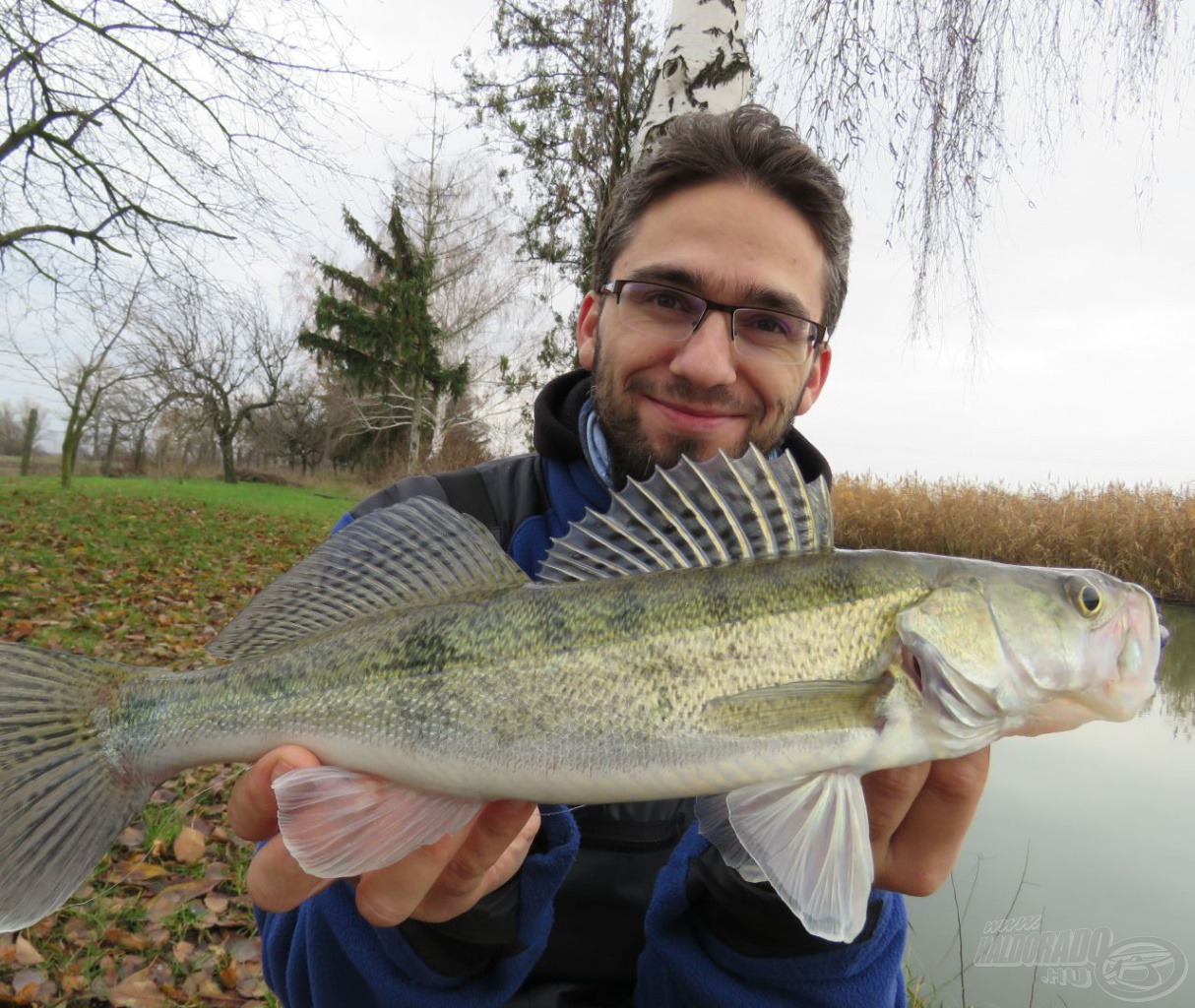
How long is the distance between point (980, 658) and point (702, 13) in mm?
4004

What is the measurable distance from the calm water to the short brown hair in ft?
11.3

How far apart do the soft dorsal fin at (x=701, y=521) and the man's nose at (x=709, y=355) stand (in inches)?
33.4

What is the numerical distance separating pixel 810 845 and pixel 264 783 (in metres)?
1.24

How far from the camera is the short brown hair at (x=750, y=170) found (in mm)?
2855

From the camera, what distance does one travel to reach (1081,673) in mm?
1585

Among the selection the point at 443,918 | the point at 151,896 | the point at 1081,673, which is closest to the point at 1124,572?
the point at 1081,673

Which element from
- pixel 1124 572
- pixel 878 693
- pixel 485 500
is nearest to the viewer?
pixel 878 693

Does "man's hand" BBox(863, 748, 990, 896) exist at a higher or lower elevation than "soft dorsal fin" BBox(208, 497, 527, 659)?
lower

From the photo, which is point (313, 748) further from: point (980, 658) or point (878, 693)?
point (980, 658)

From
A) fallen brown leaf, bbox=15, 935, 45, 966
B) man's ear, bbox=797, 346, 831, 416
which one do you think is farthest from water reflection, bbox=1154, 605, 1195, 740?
fallen brown leaf, bbox=15, 935, 45, 966

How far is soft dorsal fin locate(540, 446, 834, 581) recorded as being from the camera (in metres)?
1.77

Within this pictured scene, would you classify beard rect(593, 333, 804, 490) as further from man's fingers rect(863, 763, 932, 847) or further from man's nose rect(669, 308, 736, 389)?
man's fingers rect(863, 763, 932, 847)

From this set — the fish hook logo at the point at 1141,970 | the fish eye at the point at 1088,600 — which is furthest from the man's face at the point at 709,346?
the fish hook logo at the point at 1141,970

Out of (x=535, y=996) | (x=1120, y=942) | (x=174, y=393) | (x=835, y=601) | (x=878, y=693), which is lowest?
(x=1120, y=942)
